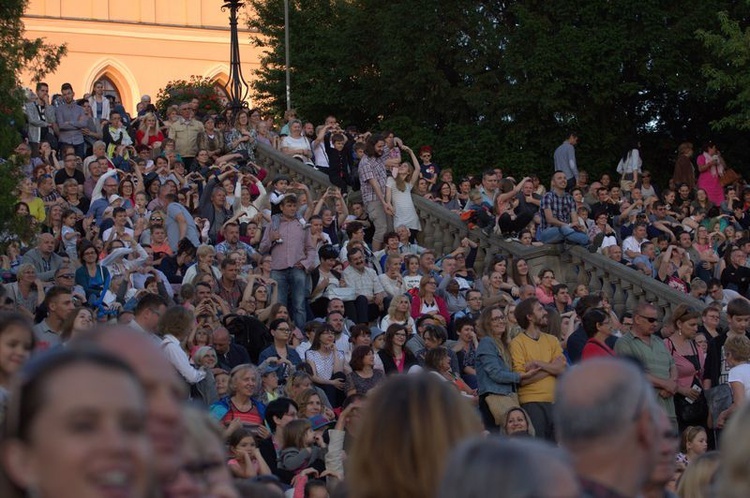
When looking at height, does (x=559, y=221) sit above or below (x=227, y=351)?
above

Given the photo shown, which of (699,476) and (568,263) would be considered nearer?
(699,476)

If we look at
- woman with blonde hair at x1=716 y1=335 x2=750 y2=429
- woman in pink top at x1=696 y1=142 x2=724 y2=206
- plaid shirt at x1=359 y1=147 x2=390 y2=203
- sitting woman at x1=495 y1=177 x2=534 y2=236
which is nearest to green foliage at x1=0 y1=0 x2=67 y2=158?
plaid shirt at x1=359 y1=147 x2=390 y2=203

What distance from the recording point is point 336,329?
52.9 feet

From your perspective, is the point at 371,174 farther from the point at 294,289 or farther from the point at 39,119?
the point at 39,119

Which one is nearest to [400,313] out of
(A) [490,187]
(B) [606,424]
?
(A) [490,187]

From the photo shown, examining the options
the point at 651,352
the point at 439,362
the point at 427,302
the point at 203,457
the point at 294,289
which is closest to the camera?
the point at 203,457

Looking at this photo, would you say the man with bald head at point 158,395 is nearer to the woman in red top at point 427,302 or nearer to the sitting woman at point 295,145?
the woman in red top at point 427,302

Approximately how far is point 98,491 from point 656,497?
2.49 meters

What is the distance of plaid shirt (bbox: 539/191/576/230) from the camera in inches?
883

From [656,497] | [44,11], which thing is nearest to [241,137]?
[656,497]

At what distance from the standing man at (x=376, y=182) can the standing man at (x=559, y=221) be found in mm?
2174

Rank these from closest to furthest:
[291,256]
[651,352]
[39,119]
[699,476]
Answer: [699,476], [651,352], [291,256], [39,119]

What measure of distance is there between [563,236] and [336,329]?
7.07 meters

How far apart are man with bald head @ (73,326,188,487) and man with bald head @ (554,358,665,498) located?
113cm
